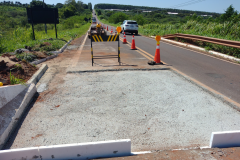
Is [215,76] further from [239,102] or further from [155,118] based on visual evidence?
[155,118]

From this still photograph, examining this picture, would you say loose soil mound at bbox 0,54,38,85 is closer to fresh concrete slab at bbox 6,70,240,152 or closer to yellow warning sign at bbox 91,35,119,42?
fresh concrete slab at bbox 6,70,240,152

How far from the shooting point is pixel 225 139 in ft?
9.09

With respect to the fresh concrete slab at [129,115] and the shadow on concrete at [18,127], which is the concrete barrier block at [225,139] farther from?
the shadow on concrete at [18,127]

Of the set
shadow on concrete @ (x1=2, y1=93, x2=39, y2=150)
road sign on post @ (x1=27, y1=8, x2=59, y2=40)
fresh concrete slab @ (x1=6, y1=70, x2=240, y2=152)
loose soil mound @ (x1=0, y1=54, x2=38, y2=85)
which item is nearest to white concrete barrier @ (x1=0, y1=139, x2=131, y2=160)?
fresh concrete slab @ (x1=6, y1=70, x2=240, y2=152)

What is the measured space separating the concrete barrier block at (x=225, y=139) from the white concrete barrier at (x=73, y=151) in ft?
4.29

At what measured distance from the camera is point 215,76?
21.3 feet

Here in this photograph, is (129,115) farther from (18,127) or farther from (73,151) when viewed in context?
(18,127)

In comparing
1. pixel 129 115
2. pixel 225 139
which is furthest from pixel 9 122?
pixel 225 139

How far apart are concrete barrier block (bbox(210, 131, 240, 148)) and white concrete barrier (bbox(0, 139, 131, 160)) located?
1.31 metres

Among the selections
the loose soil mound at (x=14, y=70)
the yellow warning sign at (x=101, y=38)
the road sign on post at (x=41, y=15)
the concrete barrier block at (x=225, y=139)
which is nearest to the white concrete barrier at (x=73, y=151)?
the concrete barrier block at (x=225, y=139)

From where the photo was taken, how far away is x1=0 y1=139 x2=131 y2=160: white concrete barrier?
7.97ft

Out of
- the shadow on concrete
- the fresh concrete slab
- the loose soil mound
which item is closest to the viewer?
the shadow on concrete

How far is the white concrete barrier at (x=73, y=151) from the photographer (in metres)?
2.43

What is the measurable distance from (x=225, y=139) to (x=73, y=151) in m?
2.27
